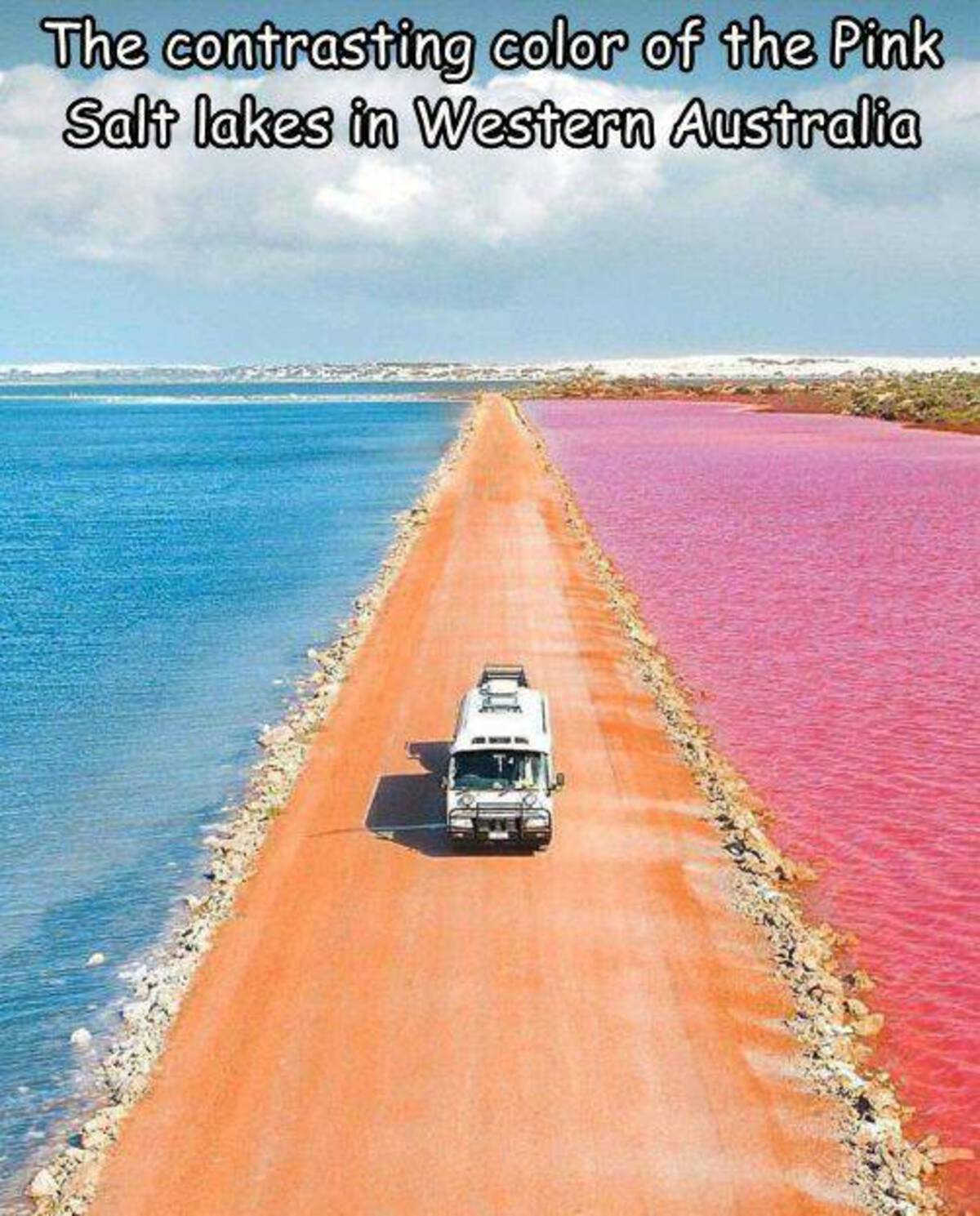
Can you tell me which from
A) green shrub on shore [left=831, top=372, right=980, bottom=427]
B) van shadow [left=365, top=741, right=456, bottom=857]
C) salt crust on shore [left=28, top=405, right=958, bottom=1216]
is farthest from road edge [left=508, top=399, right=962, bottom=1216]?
green shrub on shore [left=831, top=372, right=980, bottom=427]

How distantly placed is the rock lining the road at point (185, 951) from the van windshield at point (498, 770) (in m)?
4.18

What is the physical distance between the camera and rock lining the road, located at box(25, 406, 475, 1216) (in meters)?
15.2

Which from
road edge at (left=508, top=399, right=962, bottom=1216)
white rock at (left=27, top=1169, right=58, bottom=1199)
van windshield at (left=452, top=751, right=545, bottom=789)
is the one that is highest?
van windshield at (left=452, top=751, right=545, bottom=789)

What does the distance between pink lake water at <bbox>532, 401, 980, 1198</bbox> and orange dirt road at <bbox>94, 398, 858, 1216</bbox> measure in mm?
2264

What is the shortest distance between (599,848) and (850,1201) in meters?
9.41

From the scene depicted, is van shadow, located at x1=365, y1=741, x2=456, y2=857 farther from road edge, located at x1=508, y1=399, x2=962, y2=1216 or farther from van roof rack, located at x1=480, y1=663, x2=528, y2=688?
road edge, located at x1=508, y1=399, x2=962, y2=1216

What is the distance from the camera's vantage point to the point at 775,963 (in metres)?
19.8

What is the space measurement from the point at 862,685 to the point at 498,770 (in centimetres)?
1677

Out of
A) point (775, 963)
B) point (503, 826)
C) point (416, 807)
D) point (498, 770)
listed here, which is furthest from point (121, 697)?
point (775, 963)

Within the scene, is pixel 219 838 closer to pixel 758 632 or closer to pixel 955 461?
pixel 758 632

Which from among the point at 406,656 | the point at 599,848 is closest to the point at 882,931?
the point at 599,848

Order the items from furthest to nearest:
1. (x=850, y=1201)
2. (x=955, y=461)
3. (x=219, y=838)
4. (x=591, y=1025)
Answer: (x=955, y=461) < (x=219, y=838) < (x=591, y=1025) < (x=850, y=1201)

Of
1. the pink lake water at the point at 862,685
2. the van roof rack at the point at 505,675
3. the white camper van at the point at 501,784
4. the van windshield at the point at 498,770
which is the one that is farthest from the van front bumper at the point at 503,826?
the van roof rack at the point at 505,675

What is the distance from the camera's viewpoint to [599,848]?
76.9 feet
